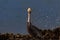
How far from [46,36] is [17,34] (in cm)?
56

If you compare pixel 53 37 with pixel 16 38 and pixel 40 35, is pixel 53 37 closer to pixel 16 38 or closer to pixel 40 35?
pixel 40 35

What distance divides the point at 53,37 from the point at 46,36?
11 cm

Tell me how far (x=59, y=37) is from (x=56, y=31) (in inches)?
5.1

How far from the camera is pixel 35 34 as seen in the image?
6047 mm

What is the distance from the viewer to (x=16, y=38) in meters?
6.18

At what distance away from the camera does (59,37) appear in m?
6.00

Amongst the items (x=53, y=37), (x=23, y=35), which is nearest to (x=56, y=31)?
(x=53, y=37)

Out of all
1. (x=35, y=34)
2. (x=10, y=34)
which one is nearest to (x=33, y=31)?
(x=35, y=34)

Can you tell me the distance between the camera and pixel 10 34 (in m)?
6.32

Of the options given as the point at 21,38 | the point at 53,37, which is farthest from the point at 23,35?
the point at 53,37

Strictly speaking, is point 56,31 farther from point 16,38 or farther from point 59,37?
point 16,38

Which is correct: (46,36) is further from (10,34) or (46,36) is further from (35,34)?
(10,34)

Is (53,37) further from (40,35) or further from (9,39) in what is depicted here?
(9,39)

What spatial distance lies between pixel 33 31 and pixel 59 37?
0.40 m
